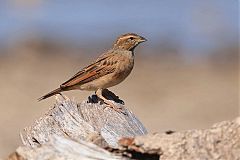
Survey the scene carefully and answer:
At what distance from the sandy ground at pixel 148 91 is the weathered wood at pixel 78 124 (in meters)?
7.14

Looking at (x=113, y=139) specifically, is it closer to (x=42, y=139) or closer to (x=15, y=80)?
(x=42, y=139)

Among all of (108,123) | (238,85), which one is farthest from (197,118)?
(108,123)

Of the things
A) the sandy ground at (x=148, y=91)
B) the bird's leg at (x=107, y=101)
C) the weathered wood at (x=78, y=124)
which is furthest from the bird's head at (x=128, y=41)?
the sandy ground at (x=148, y=91)

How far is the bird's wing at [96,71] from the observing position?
35.9 feet

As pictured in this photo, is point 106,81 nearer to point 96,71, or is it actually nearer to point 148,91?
point 96,71

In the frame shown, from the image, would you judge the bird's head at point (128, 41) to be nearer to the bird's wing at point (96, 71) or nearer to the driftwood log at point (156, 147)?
the bird's wing at point (96, 71)

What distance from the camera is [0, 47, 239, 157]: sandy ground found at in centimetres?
1845

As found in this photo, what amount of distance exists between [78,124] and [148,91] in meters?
15.0

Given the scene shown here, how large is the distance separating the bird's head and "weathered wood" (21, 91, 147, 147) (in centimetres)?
356

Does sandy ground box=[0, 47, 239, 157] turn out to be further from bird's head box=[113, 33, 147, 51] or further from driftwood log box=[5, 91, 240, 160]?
driftwood log box=[5, 91, 240, 160]

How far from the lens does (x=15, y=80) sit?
74.4 ft

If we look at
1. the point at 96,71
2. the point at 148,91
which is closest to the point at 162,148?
the point at 96,71

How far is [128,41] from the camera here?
11.6m

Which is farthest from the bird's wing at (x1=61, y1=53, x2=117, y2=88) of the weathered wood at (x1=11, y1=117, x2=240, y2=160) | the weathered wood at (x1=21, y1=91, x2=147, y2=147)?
the weathered wood at (x1=11, y1=117, x2=240, y2=160)
